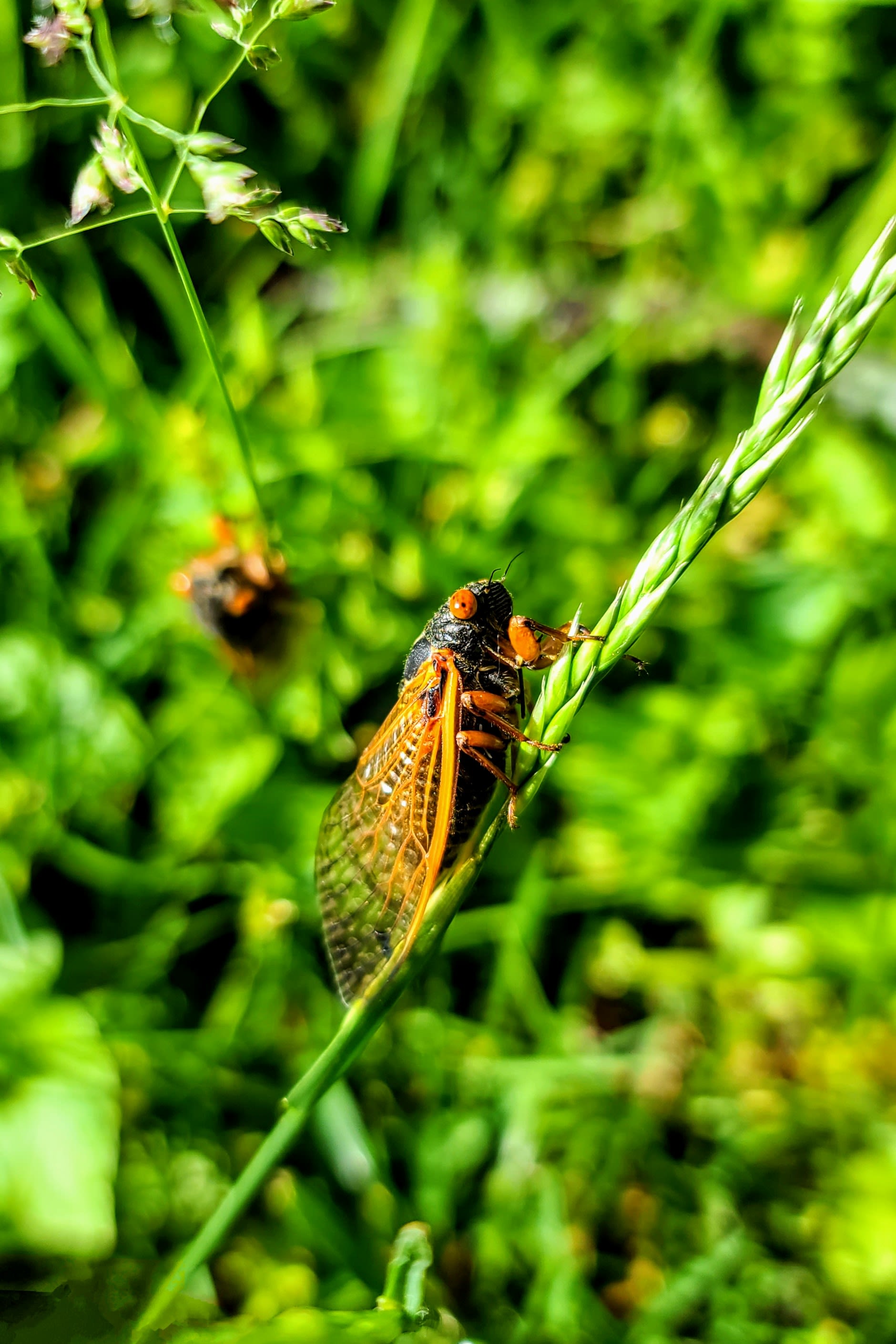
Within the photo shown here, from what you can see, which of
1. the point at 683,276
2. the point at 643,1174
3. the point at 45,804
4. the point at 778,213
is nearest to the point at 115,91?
the point at 45,804

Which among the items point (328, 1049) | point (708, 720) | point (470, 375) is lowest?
point (328, 1049)

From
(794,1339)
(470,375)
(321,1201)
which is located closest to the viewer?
(794,1339)

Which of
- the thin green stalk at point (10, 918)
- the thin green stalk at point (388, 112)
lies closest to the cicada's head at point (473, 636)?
the thin green stalk at point (10, 918)

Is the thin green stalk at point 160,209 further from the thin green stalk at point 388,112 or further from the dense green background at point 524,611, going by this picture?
the thin green stalk at point 388,112

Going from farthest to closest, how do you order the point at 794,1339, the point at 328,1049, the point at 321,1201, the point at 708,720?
the point at 708,720
the point at 321,1201
the point at 794,1339
the point at 328,1049

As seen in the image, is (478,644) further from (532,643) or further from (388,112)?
(388,112)

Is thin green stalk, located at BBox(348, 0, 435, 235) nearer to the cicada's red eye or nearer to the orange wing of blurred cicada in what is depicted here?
the cicada's red eye

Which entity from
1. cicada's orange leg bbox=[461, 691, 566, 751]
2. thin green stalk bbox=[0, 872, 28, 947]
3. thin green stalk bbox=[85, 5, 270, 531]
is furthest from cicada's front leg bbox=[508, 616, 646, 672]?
thin green stalk bbox=[0, 872, 28, 947]

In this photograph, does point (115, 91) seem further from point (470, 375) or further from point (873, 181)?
point (873, 181)
